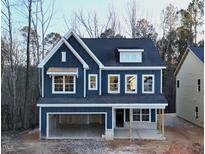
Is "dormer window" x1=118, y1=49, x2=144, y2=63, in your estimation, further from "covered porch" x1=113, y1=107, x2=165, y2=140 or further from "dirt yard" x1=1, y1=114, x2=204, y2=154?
"dirt yard" x1=1, y1=114, x2=204, y2=154

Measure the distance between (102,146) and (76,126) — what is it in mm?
3966

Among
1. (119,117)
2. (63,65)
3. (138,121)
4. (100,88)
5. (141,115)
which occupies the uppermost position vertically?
(63,65)

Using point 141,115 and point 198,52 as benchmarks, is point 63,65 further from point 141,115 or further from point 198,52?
point 198,52

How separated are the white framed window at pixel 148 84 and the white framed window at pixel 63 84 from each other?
289 centimetres

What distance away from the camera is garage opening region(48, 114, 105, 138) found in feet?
38.9

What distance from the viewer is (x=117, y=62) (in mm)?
13156

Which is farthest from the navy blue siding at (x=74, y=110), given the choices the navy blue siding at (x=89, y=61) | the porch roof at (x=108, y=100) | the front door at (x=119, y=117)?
the front door at (x=119, y=117)

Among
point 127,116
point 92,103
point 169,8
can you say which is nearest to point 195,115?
point 127,116

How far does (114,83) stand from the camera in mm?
12992

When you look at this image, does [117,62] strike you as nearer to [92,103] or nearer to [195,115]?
[92,103]

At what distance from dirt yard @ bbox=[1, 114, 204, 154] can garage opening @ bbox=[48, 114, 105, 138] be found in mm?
852

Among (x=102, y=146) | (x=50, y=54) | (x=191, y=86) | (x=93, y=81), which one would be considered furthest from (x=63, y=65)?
(x=191, y=86)

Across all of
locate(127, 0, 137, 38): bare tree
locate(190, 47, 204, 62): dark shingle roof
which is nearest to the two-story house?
locate(190, 47, 204, 62): dark shingle roof

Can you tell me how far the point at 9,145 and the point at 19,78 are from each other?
6720mm
